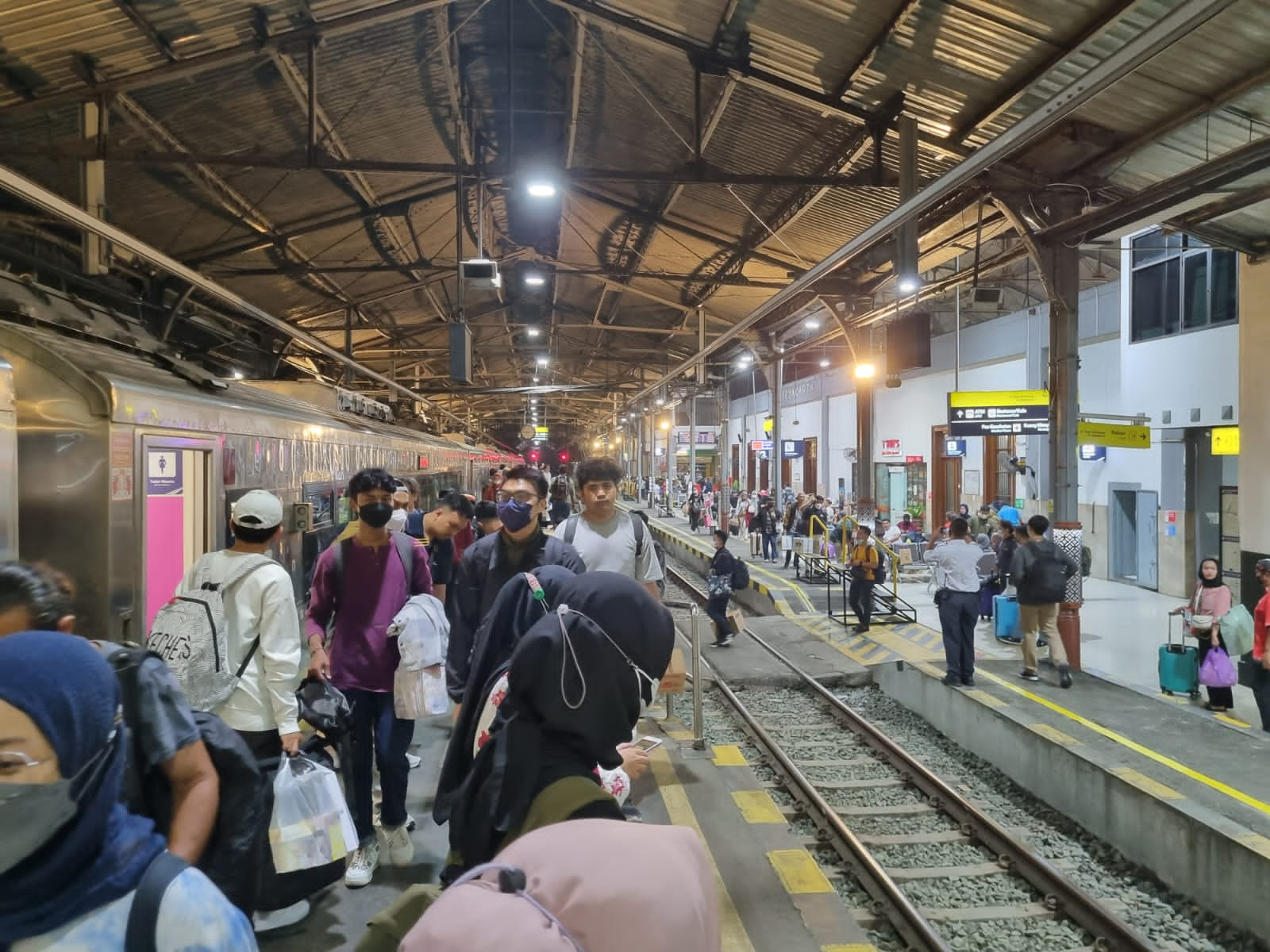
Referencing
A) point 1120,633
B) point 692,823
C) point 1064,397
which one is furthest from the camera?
point 1120,633

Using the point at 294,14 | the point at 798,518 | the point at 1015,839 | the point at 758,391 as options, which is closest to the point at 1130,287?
the point at 798,518

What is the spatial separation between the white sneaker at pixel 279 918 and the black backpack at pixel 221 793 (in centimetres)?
157

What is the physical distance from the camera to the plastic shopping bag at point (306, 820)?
245 centimetres

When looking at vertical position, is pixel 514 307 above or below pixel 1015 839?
above

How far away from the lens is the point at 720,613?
11.3m

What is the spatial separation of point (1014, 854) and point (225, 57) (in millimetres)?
9009

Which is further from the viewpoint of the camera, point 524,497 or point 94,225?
point 94,225

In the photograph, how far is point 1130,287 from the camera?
1451 cm

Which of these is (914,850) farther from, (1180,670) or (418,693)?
(1180,670)

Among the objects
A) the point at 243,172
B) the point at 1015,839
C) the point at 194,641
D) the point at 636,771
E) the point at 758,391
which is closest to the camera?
the point at 636,771

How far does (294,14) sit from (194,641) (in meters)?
6.86

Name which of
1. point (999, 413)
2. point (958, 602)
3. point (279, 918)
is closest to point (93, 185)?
point (279, 918)

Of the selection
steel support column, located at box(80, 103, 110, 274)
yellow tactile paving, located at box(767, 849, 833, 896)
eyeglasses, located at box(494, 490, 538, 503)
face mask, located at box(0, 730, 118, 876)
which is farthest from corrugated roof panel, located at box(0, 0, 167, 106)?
yellow tactile paving, located at box(767, 849, 833, 896)

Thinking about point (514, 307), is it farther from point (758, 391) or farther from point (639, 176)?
point (758, 391)
